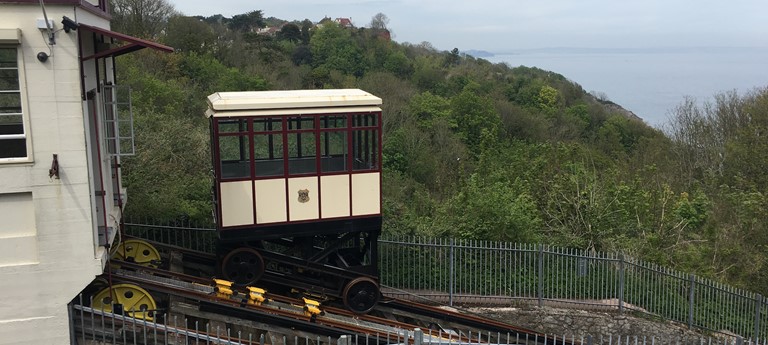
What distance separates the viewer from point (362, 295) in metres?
10.4

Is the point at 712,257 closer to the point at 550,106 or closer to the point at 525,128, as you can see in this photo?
the point at 525,128

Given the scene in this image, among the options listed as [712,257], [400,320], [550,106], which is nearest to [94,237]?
[400,320]

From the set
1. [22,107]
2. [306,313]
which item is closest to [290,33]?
[306,313]

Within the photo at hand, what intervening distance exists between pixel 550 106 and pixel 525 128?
11509 mm

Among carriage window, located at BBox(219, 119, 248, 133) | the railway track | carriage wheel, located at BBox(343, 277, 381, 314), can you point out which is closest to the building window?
the railway track

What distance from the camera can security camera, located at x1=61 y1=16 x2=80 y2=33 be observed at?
705 cm

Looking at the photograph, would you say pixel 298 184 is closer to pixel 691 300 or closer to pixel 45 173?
pixel 45 173

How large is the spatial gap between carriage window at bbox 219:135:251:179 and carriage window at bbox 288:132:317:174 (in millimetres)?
702

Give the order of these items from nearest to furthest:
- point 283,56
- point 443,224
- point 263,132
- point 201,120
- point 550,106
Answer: point 263,132 → point 443,224 → point 201,120 → point 283,56 → point 550,106

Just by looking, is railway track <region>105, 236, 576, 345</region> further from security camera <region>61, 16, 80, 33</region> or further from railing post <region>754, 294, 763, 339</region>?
railing post <region>754, 294, 763, 339</region>

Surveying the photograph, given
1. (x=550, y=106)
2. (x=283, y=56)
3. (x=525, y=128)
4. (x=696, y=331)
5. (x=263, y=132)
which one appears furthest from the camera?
(x=550, y=106)

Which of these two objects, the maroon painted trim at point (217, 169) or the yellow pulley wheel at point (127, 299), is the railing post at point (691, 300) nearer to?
the maroon painted trim at point (217, 169)

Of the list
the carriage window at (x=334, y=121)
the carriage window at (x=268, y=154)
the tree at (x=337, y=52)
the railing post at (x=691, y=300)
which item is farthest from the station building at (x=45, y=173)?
the tree at (x=337, y=52)

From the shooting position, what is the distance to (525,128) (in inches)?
1820
